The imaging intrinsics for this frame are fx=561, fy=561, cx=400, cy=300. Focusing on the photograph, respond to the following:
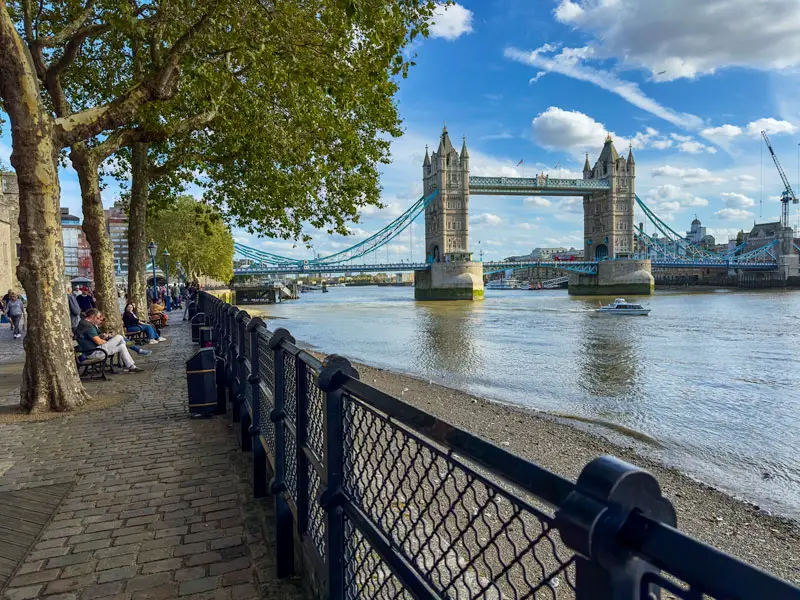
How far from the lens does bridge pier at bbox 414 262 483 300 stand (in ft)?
237

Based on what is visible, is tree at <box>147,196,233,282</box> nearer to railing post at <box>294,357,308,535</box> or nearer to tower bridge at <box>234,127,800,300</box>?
tower bridge at <box>234,127,800,300</box>

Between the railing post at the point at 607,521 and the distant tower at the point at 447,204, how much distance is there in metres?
81.5

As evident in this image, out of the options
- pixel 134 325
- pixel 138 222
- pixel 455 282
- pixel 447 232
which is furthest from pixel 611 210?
pixel 134 325

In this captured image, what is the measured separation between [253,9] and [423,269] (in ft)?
226

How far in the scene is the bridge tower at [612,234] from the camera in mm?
80125

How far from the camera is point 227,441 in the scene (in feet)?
19.9

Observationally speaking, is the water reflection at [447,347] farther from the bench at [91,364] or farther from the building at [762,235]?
the building at [762,235]

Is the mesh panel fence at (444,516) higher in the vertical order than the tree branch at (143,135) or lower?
lower

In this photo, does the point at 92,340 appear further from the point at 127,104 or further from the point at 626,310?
the point at 626,310

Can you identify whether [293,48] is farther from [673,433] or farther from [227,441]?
[673,433]

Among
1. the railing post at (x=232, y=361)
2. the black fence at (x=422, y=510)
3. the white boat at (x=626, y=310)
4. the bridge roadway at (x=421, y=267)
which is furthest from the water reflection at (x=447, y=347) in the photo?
the bridge roadway at (x=421, y=267)

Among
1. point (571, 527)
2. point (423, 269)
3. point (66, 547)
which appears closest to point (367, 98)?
point (66, 547)

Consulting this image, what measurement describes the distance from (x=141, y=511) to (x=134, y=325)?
38.4 ft

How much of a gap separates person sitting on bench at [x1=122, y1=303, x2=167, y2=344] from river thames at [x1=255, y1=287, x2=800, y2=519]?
7.13 meters
